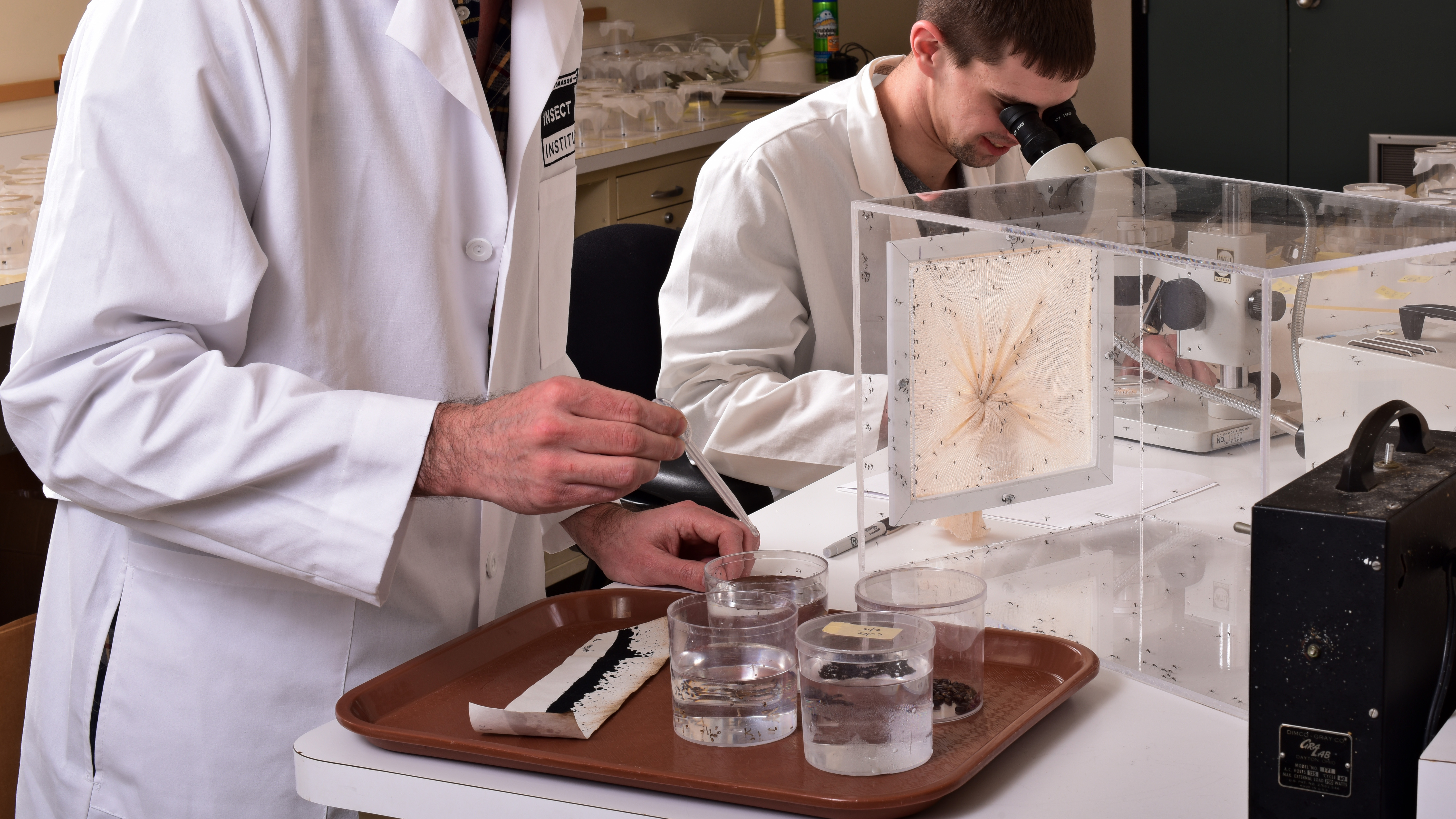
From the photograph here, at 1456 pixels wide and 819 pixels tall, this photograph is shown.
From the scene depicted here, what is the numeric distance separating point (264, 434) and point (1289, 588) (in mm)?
641

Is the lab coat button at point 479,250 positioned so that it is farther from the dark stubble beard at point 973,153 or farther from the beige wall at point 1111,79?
the beige wall at point 1111,79

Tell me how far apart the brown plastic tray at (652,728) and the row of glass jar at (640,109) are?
2.47 meters

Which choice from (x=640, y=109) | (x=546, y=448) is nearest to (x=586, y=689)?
(x=546, y=448)

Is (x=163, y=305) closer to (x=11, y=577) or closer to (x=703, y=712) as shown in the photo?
(x=703, y=712)

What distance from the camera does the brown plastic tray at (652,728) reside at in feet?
2.49

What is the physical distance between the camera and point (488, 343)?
1096 millimetres

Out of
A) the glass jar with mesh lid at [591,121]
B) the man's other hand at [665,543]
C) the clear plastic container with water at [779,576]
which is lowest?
the man's other hand at [665,543]

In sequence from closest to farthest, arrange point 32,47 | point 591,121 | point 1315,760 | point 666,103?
point 1315,760 → point 32,47 → point 591,121 → point 666,103

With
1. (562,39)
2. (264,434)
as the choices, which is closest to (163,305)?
(264,434)

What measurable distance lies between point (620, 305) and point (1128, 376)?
1.06m

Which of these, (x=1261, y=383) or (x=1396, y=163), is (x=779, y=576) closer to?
(x=1261, y=383)

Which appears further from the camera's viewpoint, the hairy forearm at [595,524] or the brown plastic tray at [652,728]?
the hairy forearm at [595,524]

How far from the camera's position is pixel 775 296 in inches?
70.1

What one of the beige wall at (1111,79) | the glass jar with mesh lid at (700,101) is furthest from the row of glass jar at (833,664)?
the beige wall at (1111,79)
